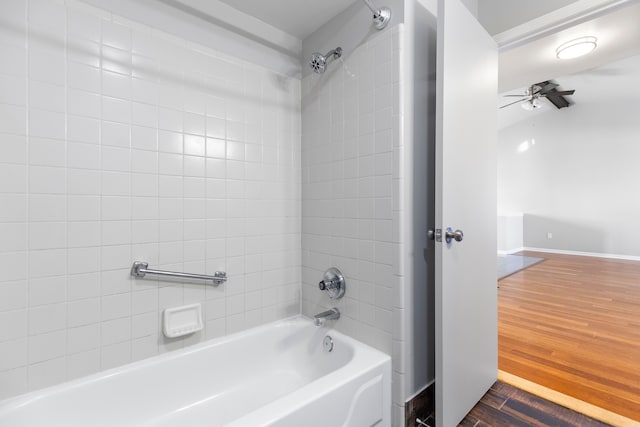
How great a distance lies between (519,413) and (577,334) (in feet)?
4.80

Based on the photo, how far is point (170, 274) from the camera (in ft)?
4.66

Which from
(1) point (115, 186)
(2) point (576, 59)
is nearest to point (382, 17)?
(1) point (115, 186)

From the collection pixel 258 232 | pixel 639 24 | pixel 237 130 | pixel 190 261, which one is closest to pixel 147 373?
pixel 190 261

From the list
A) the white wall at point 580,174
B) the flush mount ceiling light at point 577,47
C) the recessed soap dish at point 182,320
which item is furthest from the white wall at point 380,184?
the white wall at point 580,174

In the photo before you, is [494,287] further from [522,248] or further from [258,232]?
[522,248]

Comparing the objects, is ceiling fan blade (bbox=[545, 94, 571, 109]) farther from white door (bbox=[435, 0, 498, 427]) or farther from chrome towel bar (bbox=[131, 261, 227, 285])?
chrome towel bar (bbox=[131, 261, 227, 285])

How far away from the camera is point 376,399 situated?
131cm

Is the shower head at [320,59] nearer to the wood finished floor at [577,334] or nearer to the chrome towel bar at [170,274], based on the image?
the chrome towel bar at [170,274]

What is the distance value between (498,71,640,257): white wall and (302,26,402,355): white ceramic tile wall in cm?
578

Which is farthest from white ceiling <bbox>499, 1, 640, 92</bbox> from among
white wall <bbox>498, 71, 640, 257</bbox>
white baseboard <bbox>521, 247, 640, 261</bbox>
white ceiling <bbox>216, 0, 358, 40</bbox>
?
white baseboard <bbox>521, 247, 640, 261</bbox>

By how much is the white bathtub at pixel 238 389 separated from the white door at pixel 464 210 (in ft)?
1.15

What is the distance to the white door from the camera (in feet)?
4.40

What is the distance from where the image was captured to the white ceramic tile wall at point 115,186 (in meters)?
1.13

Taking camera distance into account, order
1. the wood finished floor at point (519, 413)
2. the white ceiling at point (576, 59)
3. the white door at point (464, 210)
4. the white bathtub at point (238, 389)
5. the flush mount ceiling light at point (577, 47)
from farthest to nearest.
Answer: the flush mount ceiling light at point (577, 47) → the white ceiling at point (576, 59) → the wood finished floor at point (519, 413) → the white door at point (464, 210) → the white bathtub at point (238, 389)
